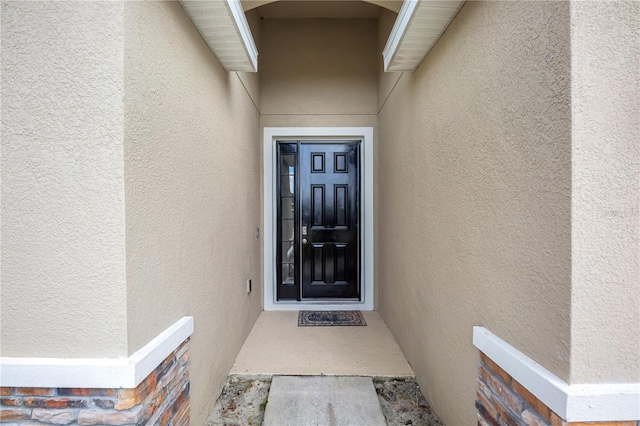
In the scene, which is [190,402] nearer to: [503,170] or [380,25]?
[503,170]

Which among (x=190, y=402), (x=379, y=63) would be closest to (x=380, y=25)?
(x=379, y=63)

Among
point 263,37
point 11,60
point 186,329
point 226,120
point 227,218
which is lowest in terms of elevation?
point 186,329

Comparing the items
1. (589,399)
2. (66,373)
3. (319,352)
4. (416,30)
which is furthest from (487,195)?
(319,352)

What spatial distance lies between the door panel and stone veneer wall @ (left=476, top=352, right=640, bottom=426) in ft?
7.98

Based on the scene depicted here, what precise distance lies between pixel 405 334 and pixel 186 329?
1789 millimetres

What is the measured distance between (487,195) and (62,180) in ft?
5.53

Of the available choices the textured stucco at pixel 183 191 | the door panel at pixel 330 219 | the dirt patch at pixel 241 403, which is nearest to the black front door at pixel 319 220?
the door panel at pixel 330 219

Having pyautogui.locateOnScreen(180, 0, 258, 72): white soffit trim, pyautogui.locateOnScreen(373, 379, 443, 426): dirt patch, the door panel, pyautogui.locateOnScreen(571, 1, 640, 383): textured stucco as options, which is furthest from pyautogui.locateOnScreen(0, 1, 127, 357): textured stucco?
the door panel

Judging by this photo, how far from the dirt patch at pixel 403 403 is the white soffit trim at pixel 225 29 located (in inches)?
97.9

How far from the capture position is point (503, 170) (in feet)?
4.03

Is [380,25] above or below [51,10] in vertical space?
above

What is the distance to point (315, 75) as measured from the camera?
3.67 m

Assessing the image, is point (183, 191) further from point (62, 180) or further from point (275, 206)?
point (275, 206)

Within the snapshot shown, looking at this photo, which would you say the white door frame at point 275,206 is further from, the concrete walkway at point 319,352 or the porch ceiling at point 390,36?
the porch ceiling at point 390,36
